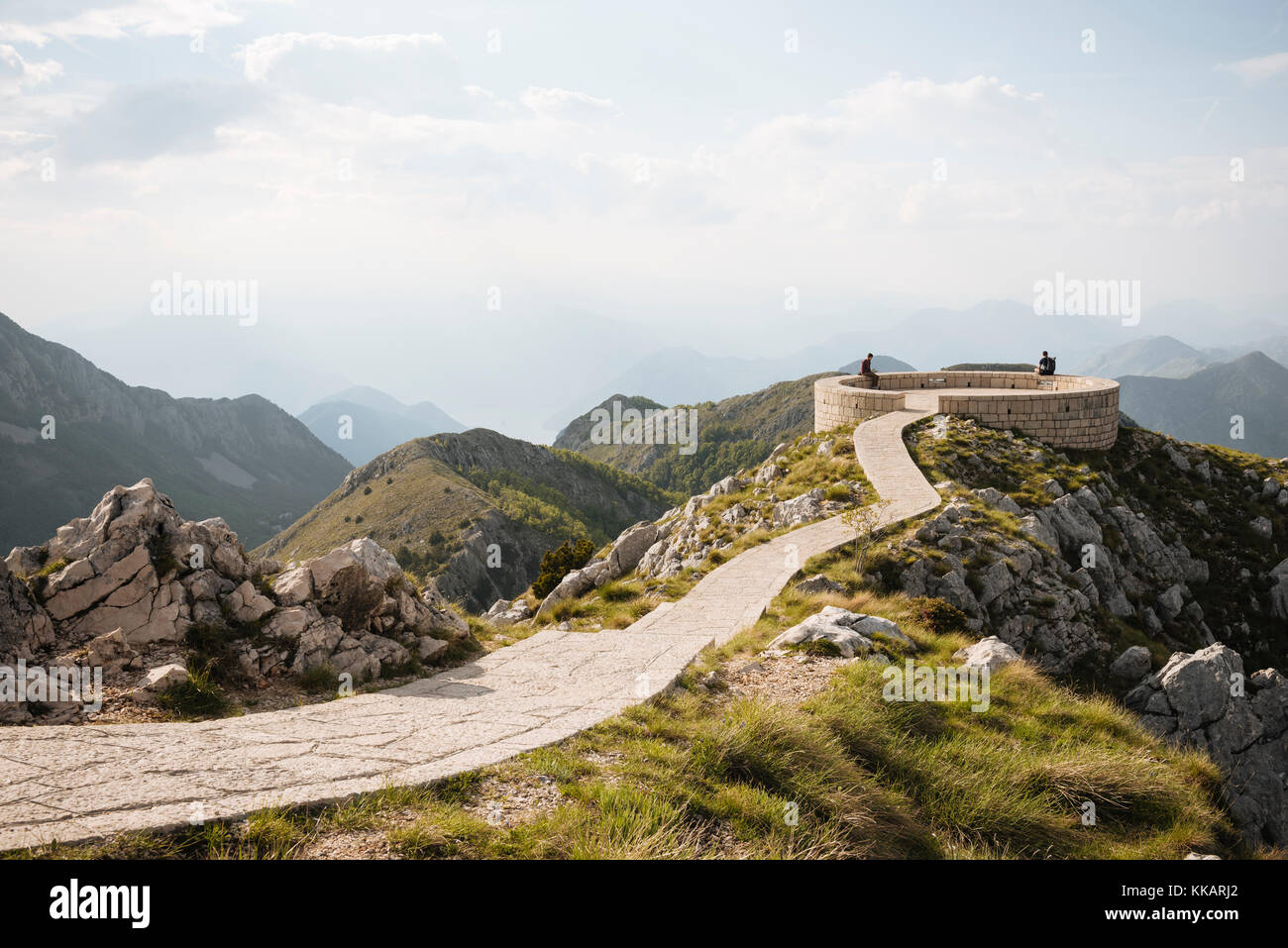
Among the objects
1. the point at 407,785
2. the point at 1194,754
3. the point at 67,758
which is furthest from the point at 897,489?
the point at 67,758

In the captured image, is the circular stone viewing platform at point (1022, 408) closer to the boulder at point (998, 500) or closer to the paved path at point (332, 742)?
the boulder at point (998, 500)

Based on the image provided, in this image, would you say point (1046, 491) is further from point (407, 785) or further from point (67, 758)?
point (67, 758)

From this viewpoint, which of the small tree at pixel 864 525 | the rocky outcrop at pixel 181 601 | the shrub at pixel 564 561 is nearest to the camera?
the rocky outcrop at pixel 181 601

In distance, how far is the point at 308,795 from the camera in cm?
523

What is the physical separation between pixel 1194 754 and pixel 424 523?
75.0 meters

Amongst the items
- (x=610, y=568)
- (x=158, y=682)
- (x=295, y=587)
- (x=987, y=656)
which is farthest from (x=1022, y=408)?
(x=158, y=682)

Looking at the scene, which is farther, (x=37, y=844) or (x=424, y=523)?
(x=424, y=523)

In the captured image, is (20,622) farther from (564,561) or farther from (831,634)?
(564,561)

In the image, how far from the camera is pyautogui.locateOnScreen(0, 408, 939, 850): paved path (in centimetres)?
493

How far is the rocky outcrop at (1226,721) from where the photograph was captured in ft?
39.2

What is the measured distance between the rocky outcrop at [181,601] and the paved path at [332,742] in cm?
112

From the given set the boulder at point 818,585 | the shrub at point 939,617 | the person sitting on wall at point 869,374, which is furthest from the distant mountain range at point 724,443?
the shrub at point 939,617

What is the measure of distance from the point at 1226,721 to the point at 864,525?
22.0ft

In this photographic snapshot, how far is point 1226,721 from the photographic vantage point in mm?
12461
